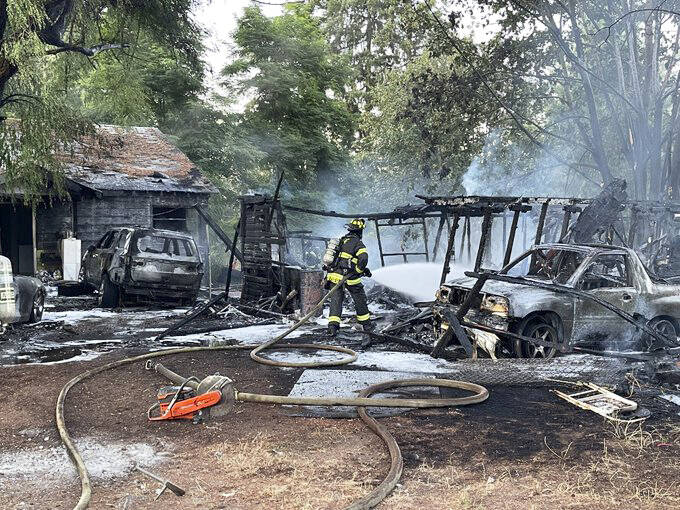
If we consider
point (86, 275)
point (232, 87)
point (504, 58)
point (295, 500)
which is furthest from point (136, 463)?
point (232, 87)

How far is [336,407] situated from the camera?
623 centimetres

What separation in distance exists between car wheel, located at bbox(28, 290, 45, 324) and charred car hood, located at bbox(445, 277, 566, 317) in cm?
745

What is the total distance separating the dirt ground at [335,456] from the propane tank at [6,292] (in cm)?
344

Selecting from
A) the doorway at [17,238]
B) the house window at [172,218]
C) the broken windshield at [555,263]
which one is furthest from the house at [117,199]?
the broken windshield at [555,263]

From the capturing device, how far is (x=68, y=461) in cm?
482

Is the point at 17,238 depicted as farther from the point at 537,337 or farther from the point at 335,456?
the point at 335,456

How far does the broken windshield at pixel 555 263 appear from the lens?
29.5ft

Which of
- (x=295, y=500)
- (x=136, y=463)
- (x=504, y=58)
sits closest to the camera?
(x=295, y=500)

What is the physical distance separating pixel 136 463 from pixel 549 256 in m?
6.78

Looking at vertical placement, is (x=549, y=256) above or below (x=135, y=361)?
above

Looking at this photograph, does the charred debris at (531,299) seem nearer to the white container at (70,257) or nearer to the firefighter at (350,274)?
the firefighter at (350,274)

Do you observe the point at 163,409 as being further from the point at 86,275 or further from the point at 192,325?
the point at 86,275

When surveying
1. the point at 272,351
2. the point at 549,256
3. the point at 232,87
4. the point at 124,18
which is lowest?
the point at 272,351

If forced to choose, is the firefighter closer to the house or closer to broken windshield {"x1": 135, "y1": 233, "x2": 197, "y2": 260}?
broken windshield {"x1": 135, "y1": 233, "x2": 197, "y2": 260}
